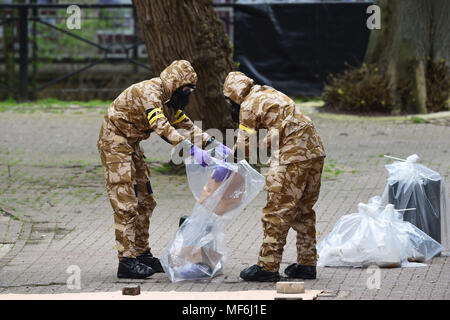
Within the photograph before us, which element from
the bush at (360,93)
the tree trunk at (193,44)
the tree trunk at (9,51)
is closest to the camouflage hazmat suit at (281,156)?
the tree trunk at (193,44)

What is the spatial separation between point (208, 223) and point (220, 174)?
15.8 inches

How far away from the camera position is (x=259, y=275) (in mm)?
7004

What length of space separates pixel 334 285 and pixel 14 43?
12206 mm

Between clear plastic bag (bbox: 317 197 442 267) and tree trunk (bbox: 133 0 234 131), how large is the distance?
148 inches

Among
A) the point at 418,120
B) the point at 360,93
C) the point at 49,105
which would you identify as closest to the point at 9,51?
the point at 49,105

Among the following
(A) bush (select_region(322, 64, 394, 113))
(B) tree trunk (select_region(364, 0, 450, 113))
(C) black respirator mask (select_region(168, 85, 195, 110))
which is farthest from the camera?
(A) bush (select_region(322, 64, 394, 113))

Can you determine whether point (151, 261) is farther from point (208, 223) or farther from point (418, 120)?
point (418, 120)

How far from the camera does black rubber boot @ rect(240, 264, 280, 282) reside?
7.00 metres

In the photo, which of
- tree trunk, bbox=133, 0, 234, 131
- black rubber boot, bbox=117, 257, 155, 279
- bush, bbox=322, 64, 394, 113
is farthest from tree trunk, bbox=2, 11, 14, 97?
black rubber boot, bbox=117, 257, 155, 279

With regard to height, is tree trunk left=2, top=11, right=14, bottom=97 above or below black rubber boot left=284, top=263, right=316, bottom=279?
above

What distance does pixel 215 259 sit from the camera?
7.22 metres

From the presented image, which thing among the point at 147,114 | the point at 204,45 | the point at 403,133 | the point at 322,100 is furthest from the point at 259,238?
the point at 322,100

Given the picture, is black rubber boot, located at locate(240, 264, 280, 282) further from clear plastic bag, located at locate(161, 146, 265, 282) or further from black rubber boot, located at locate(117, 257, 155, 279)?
black rubber boot, located at locate(117, 257, 155, 279)

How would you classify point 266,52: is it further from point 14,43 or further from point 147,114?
point 147,114
